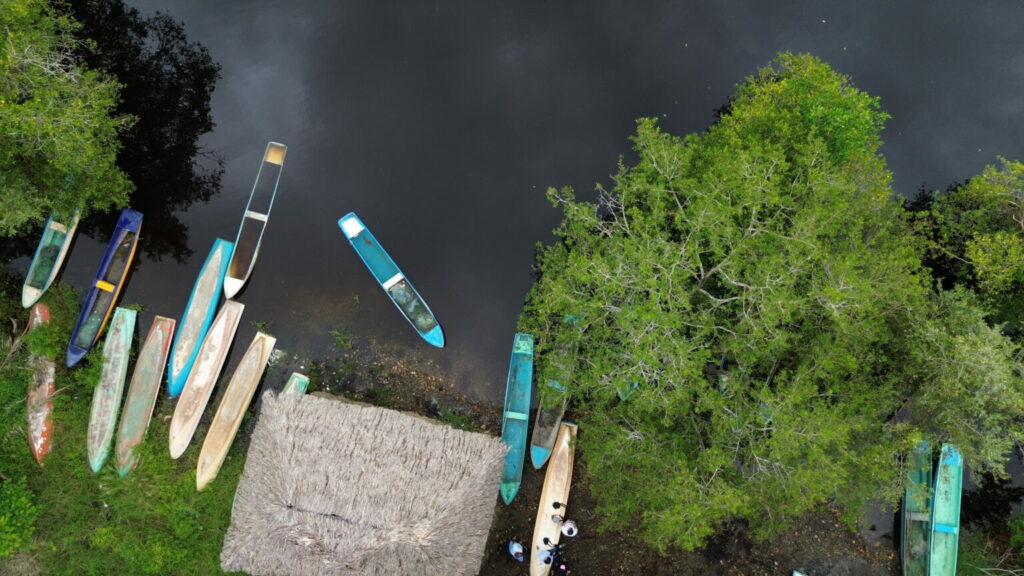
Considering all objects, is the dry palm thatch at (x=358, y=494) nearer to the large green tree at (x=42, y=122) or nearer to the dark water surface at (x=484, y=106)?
the dark water surface at (x=484, y=106)

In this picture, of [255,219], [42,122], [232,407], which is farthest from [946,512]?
[42,122]

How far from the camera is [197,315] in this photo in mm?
12586

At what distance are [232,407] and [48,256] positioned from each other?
595cm

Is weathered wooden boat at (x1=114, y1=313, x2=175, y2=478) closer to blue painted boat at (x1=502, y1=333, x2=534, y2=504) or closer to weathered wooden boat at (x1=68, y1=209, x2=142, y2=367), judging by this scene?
weathered wooden boat at (x1=68, y1=209, x2=142, y2=367)

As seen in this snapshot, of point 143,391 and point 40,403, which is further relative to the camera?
point 143,391

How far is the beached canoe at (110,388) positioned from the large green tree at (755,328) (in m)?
9.87

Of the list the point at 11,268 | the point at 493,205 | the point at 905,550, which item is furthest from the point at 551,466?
the point at 11,268

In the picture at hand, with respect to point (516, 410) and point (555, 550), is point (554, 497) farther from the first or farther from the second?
point (516, 410)

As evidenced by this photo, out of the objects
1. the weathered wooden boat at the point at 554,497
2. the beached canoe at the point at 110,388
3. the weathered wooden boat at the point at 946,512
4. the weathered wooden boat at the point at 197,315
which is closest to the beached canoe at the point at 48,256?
the beached canoe at the point at 110,388

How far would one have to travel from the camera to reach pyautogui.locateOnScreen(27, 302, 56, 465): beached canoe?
467 inches

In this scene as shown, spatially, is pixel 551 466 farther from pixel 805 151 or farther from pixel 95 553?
pixel 95 553

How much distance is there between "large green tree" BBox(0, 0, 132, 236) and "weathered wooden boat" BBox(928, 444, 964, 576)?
19303 mm

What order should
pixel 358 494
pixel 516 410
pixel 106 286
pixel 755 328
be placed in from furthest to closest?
pixel 106 286
pixel 516 410
pixel 358 494
pixel 755 328

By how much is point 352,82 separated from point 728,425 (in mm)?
12882
